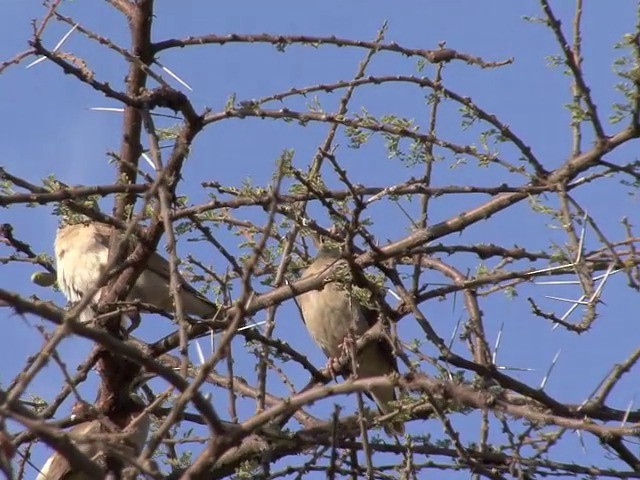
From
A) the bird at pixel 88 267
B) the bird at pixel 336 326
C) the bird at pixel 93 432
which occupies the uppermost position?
the bird at pixel 88 267

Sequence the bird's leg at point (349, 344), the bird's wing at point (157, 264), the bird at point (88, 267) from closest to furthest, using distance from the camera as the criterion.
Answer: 1. the bird's leg at point (349, 344)
2. the bird's wing at point (157, 264)
3. the bird at point (88, 267)

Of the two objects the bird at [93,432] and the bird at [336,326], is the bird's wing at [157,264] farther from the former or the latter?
the bird at [336,326]

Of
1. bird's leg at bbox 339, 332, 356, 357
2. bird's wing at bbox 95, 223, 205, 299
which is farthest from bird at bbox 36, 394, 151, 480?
bird's leg at bbox 339, 332, 356, 357

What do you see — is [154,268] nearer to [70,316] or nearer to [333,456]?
[333,456]

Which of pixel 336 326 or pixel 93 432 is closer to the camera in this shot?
pixel 93 432

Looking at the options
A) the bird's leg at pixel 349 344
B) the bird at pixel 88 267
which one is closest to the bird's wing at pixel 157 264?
the bird at pixel 88 267

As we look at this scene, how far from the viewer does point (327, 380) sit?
540 centimetres

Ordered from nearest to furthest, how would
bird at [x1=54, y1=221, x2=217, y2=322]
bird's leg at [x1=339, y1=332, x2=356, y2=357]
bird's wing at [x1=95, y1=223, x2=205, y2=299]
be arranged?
1. bird's leg at [x1=339, y1=332, x2=356, y2=357]
2. bird's wing at [x1=95, y1=223, x2=205, y2=299]
3. bird at [x1=54, y1=221, x2=217, y2=322]

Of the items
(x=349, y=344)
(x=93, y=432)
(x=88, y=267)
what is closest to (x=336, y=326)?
(x=88, y=267)

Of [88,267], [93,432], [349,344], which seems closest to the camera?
[93,432]

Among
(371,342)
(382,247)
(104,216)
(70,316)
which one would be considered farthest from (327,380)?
(70,316)

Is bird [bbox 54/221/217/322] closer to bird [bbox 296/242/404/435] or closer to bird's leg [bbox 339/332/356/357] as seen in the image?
bird [bbox 296/242/404/435]

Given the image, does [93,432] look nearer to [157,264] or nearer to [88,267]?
[157,264]

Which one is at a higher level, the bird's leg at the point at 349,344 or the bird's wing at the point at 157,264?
the bird's wing at the point at 157,264
